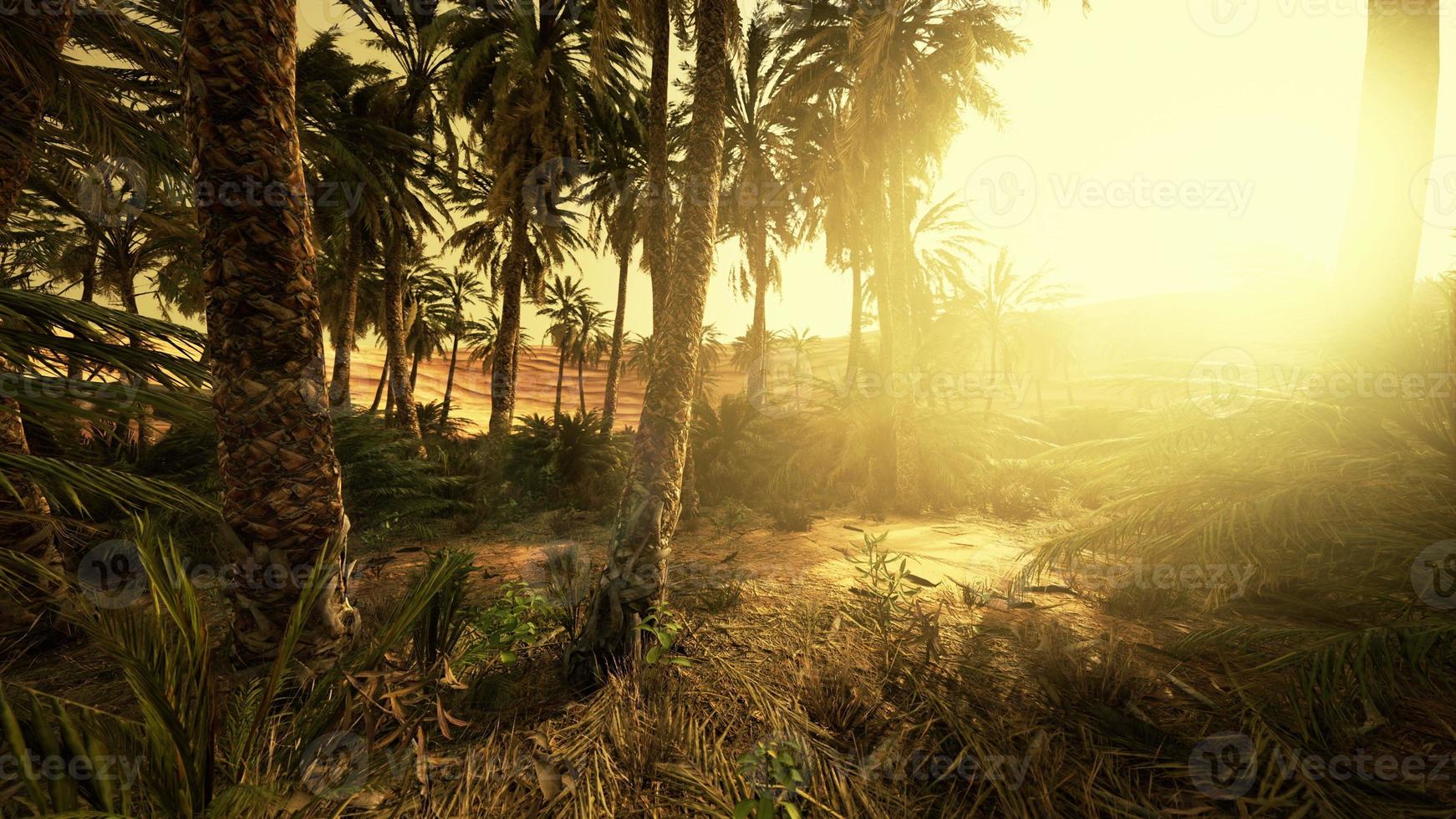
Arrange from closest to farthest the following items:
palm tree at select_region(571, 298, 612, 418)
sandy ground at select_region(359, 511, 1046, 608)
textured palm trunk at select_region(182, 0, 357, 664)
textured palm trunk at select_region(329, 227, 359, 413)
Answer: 1. textured palm trunk at select_region(182, 0, 357, 664)
2. sandy ground at select_region(359, 511, 1046, 608)
3. textured palm trunk at select_region(329, 227, 359, 413)
4. palm tree at select_region(571, 298, 612, 418)

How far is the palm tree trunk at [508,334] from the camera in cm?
1279

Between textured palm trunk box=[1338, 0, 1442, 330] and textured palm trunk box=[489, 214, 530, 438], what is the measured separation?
45.4ft

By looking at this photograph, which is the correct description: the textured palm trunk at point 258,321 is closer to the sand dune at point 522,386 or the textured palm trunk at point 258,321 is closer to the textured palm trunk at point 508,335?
the textured palm trunk at point 508,335

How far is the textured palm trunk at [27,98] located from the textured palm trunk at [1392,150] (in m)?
8.08

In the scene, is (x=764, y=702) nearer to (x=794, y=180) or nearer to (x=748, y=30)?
(x=794, y=180)

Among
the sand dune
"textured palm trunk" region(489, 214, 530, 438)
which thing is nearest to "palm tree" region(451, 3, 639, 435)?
"textured palm trunk" region(489, 214, 530, 438)

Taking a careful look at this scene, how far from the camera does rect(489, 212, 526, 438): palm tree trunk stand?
1279 centimetres

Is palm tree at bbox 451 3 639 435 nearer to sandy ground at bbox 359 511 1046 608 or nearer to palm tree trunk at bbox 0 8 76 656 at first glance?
sandy ground at bbox 359 511 1046 608

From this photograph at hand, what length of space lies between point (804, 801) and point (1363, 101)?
559 cm

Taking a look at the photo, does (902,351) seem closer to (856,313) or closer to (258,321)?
(856,313)

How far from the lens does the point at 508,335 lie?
13.2 m

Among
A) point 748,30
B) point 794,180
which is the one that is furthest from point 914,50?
point 748,30

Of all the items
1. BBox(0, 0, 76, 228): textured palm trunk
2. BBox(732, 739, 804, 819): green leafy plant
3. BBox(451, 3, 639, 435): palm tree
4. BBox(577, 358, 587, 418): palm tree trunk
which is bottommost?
BBox(732, 739, 804, 819): green leafy plant

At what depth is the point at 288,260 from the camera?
271 centimetres
